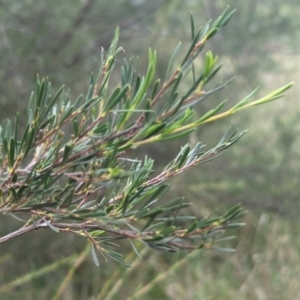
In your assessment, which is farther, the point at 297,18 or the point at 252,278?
the point at 297,18

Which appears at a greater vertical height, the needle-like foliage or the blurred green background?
the needle-like foliage

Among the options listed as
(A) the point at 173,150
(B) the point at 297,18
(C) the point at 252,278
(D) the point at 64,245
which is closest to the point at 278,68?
(B) the point at 297,18

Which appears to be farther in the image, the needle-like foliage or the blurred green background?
the blurred green background

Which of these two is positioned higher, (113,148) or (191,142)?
(113,148)

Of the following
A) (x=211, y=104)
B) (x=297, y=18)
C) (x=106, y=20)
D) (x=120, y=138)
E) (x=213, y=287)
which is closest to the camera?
(x=120, y=138)

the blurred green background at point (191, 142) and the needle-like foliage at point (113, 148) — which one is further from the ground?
the needle-like foliage at point (113, 148)

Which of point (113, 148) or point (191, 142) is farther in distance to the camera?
point (191, 142)

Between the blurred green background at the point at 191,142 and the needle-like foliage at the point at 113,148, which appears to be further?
the blurred green background at the point at 191,142

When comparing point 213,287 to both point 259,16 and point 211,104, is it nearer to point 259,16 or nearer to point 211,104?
point 211,104
